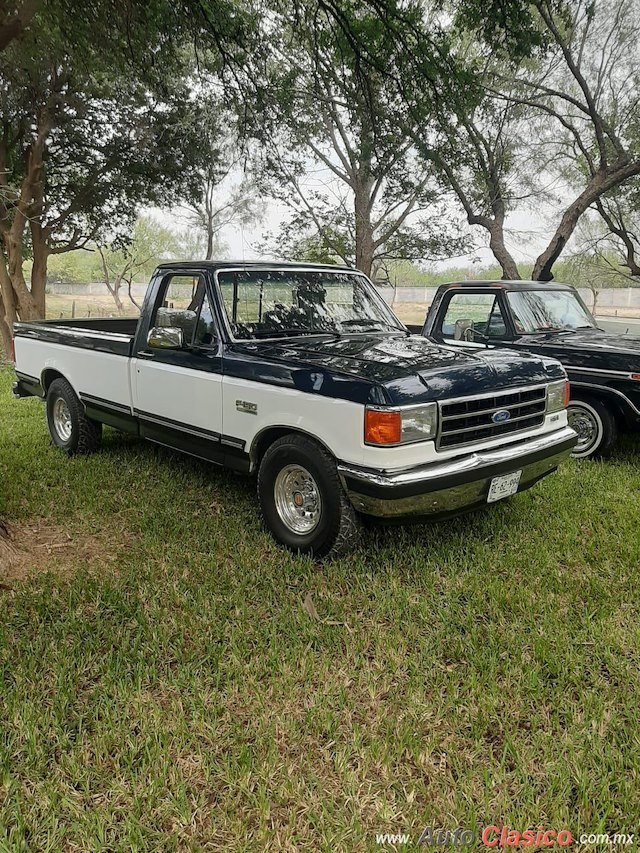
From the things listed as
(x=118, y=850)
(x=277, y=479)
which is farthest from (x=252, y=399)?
(x=118, y=850)

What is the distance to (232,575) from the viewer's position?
372cm

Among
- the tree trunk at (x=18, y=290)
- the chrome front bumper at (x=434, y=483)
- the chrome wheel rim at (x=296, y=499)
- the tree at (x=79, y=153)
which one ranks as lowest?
the chrome wheel rim at (x=296, y=499)

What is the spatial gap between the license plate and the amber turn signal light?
0.84 meters

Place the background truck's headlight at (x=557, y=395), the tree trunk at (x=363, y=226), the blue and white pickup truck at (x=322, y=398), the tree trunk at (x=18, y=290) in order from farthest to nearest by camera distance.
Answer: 1. the tree trunk at (x=363, y=226)
2. the tree trunk at (x=18, y=290)
3. the background truck's headlight at (x=557, y=395)
4. the blue and white pickup truck at (x=322, y=398)

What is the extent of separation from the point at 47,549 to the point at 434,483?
2.66 m

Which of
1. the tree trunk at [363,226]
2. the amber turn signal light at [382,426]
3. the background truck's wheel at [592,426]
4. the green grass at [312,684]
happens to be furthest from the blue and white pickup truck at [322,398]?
the tree trunk at [363,226]

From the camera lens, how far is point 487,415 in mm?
3787

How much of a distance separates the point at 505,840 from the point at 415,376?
2.23 metres

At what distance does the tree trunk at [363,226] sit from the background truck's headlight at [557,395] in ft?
46.6

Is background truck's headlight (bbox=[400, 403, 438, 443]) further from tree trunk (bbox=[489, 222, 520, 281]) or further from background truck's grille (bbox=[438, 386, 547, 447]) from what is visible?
tree trunk (bbox=[489, 222, 520, 281])

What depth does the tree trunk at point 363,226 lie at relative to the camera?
59.2 feet

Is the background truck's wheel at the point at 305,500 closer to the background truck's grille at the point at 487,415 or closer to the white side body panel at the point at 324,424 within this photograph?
the white side body panel at the point at 324,424

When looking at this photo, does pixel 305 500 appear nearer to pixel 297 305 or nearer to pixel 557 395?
pixel 297 305

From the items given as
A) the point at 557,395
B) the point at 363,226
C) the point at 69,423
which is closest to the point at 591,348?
the point at 557,395
